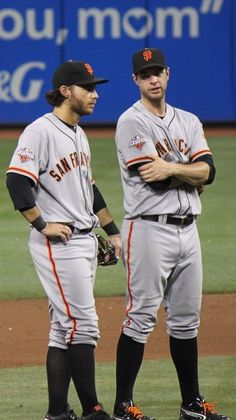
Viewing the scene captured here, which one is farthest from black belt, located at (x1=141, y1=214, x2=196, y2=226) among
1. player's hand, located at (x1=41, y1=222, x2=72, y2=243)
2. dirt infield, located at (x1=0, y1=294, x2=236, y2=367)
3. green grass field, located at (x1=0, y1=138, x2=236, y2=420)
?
dirt infield, located at (x1=0, y1=294, x2=236, y2=367)

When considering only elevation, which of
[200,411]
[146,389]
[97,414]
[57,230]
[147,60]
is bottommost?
[146,389]

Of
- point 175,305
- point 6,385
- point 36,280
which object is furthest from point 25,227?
Result: point 175,305

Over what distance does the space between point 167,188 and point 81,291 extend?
0.71 metres

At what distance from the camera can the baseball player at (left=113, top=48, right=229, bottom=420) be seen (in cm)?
607

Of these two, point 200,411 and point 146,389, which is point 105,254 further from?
point 146,389

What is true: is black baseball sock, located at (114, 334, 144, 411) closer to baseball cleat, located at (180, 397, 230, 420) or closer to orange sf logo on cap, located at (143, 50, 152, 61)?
baseball cleat, located at (180, 397, 230, 420)

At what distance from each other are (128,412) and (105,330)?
2448 millimetres

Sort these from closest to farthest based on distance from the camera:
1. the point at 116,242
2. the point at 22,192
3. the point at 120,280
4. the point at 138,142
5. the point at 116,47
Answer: the point at 22,192
the point at 138,142
the point at 116,242
the point at 120,280
the point at 116,47

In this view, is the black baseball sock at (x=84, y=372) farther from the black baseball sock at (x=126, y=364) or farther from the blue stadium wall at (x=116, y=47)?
the blue stadium wall at (x=116, y=47)

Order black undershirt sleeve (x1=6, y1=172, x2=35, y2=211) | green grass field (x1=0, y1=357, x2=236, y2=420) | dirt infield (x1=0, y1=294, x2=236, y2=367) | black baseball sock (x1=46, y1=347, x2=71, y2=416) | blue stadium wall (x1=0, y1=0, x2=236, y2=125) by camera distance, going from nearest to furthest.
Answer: black undershirt sleeve (x1=6, y1=172, x2=35, y2=211)
black baseball sock (x1=46, y1=347, x2=71, y2=416)
green grass field (x1=0, y1=357, x2=236, y2=420)
dirt infield (x1=0, y1=294, x2=236, y2=367)
blue stadium wall (x1=0, y1=0, x2=236, y2=125)

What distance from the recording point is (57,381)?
5926mm

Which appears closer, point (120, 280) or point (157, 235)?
point (157, 235)

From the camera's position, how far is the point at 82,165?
6.03 meters

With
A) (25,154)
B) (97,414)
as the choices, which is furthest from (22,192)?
(97,414)
